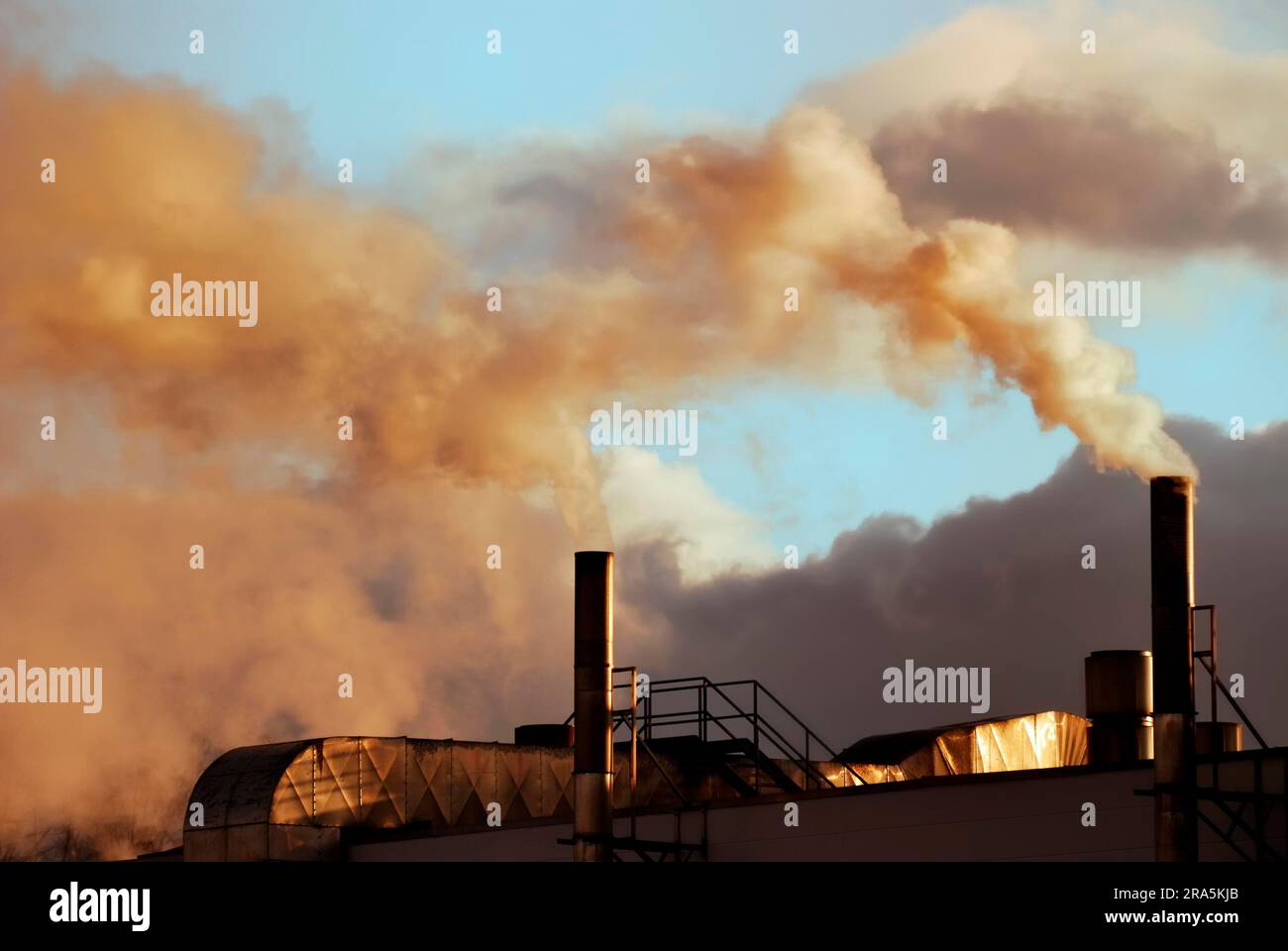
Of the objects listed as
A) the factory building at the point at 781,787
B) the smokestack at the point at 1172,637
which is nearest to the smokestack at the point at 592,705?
the factory building at the point at 781,787

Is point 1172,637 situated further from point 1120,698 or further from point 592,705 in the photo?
point 1120,698

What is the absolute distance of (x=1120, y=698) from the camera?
1501 inches

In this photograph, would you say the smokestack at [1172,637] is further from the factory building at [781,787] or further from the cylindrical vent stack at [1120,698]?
the cylindrical vent stack at [1120,698]

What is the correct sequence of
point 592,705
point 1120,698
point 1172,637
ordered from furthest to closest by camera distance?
point 1120,698 < point 592,705 < point 1172,637

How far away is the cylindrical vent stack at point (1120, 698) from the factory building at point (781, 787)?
0.12 feet

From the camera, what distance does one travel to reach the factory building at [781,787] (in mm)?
26859

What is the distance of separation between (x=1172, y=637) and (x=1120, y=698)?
434 inches

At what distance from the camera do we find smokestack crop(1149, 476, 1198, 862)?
26.4 meters

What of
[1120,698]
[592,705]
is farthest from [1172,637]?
[1120,698]

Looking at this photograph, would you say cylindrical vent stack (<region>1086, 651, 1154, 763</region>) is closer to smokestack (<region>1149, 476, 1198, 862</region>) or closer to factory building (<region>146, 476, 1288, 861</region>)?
factory building (<region>146, 476, 1288, 861</region>)
